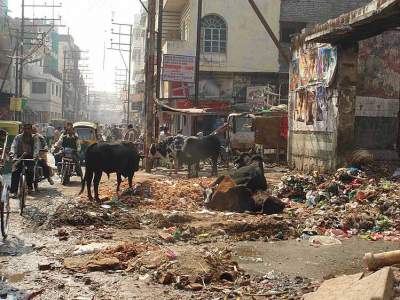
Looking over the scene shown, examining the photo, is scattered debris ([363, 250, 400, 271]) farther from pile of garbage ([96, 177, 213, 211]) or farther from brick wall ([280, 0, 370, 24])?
brick wall ([280, 0, 370, 24])

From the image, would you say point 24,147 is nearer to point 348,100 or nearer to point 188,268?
point 188,268

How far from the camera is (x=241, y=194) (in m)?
10.4

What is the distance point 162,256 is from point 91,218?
2.96 metres

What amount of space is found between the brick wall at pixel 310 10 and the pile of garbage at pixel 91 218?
22.6 meters

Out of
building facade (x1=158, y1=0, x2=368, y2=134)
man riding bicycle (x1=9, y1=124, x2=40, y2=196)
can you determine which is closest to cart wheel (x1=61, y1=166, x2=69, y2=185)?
man riding bicycle (x1=9, y1=124, x2=40, y2=196)

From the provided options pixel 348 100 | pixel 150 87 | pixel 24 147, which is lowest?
pixel 24 147

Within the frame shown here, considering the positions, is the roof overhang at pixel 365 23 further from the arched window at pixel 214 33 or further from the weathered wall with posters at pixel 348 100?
the arched window at pixel 214 33

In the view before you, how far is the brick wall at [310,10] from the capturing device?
2958 centimetres

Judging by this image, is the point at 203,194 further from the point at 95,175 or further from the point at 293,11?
the point at 293,11

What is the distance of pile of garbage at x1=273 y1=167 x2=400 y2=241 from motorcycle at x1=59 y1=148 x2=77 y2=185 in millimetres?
6257

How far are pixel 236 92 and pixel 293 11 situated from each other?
18.2ft

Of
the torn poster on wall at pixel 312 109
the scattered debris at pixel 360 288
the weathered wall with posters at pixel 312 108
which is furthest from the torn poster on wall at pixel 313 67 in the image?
the scattered debris at pixel 360 288

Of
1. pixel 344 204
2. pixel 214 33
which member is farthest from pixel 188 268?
pixel 214 33

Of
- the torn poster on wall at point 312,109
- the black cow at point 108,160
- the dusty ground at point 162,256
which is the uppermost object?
Answer: the torn poster on wall at point 312,109
